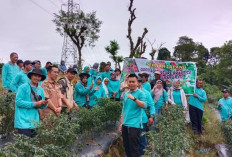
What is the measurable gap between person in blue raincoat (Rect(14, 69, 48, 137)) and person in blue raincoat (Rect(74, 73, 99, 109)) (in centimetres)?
206

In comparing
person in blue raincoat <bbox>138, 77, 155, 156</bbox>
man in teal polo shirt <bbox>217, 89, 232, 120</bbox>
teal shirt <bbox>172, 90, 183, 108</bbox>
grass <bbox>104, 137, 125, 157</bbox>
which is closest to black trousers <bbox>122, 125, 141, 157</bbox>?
person in blue raincoat <bbox>138, 77, 155, 156</bbox>

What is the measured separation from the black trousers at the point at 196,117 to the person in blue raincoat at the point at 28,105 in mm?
5314

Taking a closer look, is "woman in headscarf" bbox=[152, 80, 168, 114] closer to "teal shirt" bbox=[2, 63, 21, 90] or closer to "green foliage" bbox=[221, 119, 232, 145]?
"green foliage" bbox=[221, 119, 232, 145]

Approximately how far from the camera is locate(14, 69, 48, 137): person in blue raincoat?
153 inches

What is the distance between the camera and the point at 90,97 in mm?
6852

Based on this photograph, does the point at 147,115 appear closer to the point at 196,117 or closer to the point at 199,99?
the point at 199,99

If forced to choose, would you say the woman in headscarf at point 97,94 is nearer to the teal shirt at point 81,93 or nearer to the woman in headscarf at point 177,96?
the teal shirt at point 81,93

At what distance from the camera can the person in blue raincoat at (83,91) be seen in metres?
6.14

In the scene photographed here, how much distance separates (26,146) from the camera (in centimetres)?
297

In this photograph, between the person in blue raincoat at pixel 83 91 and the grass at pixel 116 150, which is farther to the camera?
the person in blue raincoat at pixel 83 91

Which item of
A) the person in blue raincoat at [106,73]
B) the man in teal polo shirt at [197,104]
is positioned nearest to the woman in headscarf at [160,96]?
the man in teal polo shirt at [197,104]

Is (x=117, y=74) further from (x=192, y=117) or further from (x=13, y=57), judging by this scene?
(x=13, y=57)

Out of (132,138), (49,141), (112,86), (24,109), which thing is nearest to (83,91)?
(112,86)

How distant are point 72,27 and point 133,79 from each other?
19.6 m
